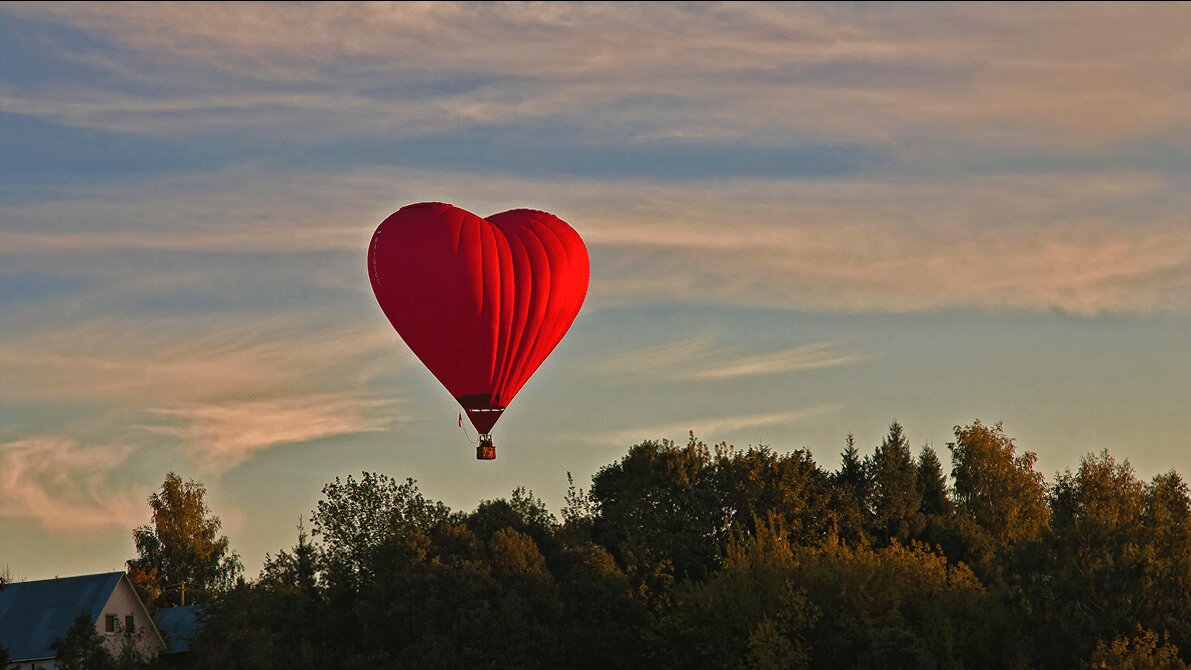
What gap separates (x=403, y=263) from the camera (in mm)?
50312

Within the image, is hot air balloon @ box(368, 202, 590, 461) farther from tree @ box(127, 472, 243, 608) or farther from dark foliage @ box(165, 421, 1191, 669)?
tree @ box(127, 472, 243, 608)

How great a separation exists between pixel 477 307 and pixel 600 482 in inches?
1269

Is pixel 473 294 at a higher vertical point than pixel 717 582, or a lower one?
higher

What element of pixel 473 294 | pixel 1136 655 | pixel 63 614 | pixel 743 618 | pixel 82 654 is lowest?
pixel 1136 655

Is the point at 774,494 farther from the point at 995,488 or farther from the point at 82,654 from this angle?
the point at 82,654

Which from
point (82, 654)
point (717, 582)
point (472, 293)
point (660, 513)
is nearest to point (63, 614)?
point (82, 654)

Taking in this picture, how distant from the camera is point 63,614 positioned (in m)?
90.4

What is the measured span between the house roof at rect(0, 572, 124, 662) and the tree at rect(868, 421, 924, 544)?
132 ft

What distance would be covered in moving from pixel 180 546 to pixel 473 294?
6118 cm

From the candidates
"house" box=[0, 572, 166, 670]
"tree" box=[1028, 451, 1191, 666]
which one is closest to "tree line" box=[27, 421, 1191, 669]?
"tree" box=[1028, 451, 1191, 666]

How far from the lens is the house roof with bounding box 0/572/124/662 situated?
3501 inches

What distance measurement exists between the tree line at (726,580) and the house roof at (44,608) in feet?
41.9

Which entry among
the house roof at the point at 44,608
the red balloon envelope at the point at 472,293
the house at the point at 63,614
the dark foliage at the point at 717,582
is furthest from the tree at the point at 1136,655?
the house roof at the point at 44,608

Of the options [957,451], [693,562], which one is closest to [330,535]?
[693,562]
